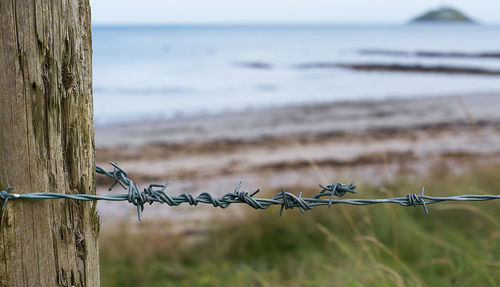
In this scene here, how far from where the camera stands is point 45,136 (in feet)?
4.25

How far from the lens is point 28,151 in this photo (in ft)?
4.23

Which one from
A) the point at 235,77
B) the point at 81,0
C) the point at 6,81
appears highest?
the point at 235,77

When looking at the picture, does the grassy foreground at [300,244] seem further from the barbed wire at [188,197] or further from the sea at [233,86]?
the sea at [233,86]

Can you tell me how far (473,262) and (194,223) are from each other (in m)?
3.42

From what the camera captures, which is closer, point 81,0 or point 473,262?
point 81,0

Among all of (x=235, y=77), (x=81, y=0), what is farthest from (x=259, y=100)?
(x=81, y=0)

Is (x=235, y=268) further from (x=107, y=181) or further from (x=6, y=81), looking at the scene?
(x=107, y=181)

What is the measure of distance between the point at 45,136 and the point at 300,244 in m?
3.60

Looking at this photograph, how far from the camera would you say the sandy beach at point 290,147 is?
7.68 metres

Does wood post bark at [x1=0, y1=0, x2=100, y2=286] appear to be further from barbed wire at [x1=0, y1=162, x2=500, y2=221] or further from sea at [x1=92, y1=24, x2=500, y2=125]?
sea at [x1=92, y1=24, x2=500, y2=125]

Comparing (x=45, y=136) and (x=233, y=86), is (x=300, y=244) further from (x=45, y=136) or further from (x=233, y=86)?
(x=233, y=86)

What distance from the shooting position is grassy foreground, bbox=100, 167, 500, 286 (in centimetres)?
374

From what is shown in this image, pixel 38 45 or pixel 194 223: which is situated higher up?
pixel 38 45

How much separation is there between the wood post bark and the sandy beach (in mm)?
3661
